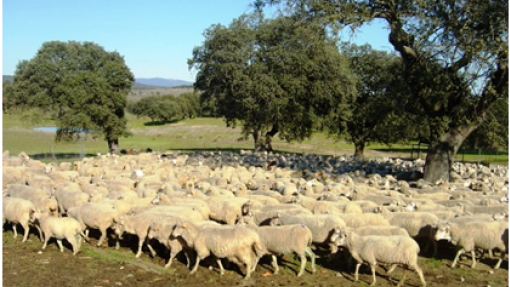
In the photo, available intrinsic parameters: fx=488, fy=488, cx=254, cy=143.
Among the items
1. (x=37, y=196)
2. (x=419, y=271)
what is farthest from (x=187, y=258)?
(x=37, y=196)

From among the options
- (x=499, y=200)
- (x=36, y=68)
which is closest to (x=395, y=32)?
(x=499, y=200)

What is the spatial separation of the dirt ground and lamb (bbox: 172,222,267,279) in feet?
1.26

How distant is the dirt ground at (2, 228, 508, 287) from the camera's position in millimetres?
9164

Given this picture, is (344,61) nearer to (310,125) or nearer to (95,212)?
(310,125)

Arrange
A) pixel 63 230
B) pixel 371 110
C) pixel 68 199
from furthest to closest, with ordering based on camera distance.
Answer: pixel 371 110 < pixel 68 199 < pixel 63 230

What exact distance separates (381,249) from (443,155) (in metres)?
12.0

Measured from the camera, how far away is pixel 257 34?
35188mm

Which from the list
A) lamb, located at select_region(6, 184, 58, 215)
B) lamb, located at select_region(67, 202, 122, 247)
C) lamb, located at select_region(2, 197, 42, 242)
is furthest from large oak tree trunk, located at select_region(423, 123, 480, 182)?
lamb, located at select_region(2, 197, 42, 242)

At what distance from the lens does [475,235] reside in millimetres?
9953

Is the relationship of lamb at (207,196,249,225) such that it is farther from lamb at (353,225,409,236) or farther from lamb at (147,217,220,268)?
lamb at (353,225,409,236)

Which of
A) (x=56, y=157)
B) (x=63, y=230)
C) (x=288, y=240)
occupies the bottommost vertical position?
(x=56, y=157)

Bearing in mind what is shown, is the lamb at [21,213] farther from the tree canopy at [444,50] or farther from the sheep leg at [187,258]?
the tree canopy at [444,50]

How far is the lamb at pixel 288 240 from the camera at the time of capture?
362 inches

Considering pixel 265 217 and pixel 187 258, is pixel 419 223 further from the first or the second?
pixel 187 258
